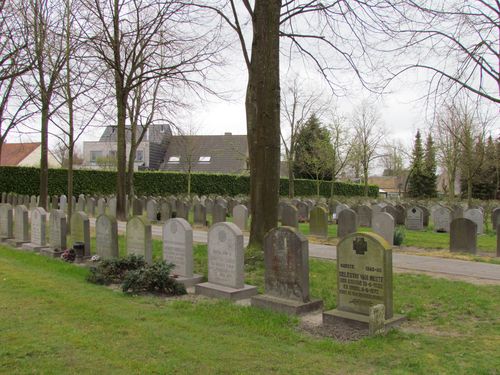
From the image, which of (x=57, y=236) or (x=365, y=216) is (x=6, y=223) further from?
(x=365, y=216)

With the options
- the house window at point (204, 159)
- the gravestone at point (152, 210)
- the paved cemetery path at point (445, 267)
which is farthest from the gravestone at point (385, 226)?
the house window at point (204, 159)

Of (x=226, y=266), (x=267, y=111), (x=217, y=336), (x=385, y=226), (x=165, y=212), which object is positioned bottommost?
(x=217, y=336)

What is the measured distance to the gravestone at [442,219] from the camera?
1911cm

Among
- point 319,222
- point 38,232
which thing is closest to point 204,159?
→ point 319,222

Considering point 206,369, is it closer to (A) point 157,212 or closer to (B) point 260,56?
(B) point 260,56

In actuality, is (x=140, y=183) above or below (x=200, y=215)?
above

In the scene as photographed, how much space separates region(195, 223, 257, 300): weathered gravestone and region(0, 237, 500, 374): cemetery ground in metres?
0.35

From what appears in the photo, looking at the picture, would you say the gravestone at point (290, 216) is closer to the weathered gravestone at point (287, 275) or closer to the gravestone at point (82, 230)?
the gravestone at point (82, 230)

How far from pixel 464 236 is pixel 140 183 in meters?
26.5

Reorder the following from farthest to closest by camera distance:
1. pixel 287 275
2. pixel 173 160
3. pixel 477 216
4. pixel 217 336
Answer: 1. pixel 173 160
2. pixel 477 216
3. pixel 287 275
4. pixel 217 336

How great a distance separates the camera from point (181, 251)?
8906 mm

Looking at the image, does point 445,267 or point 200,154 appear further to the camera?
point 200,154

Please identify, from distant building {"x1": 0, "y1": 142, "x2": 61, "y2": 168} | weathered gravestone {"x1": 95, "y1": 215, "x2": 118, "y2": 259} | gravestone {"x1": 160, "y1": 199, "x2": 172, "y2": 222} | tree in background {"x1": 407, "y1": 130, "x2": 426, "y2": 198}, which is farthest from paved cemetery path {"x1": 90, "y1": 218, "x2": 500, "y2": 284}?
distant building {"x1": 0, "y1": 142, "x2": 61, "y2": 168}

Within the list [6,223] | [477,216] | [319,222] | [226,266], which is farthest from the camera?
[477,216]
